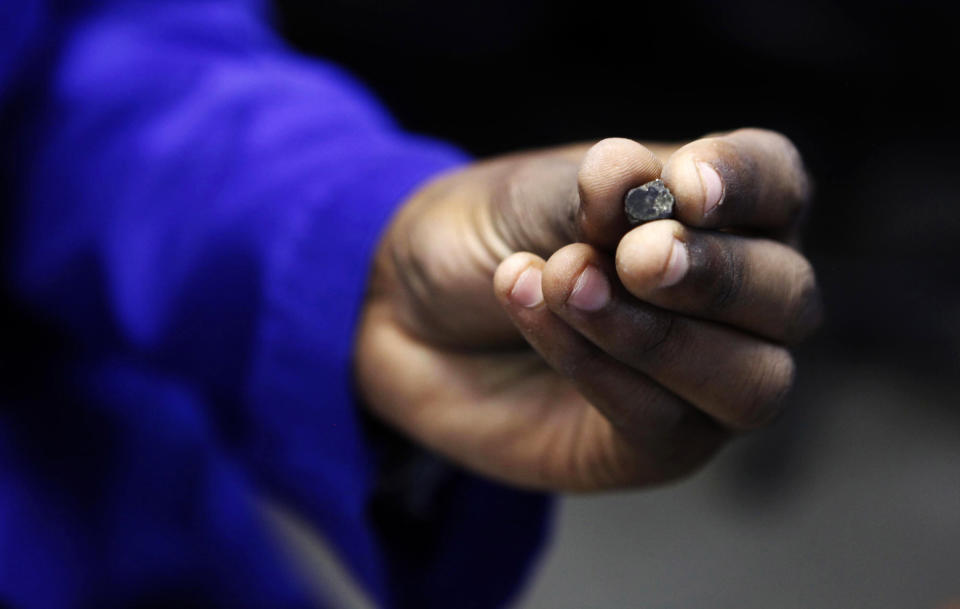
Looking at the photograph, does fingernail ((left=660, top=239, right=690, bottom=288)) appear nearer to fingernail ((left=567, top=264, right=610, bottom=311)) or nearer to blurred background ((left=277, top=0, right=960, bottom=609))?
fingernail ((left=567, top=264, right=610, bottom=311))

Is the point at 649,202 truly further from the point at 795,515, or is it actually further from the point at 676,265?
the point at 795,515

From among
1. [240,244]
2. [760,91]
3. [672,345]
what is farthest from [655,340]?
[760,91]

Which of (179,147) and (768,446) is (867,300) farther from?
(179,147)

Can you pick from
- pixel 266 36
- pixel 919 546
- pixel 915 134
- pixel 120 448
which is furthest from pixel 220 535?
pixel 915 134

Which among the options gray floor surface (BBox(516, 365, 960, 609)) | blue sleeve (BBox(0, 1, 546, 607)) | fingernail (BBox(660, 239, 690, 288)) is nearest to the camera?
fingernail (BBox(660, 239, 690, 288))

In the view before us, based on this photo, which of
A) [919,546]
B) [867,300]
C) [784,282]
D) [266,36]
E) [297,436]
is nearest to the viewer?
[784,282]

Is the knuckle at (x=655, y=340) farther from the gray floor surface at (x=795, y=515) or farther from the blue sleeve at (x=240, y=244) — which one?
the gray floor surface at (x=795, y=515)

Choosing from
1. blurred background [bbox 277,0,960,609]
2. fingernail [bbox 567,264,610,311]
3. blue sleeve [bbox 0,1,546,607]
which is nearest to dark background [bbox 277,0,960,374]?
blurred background [bbox 277,0,960,609]
